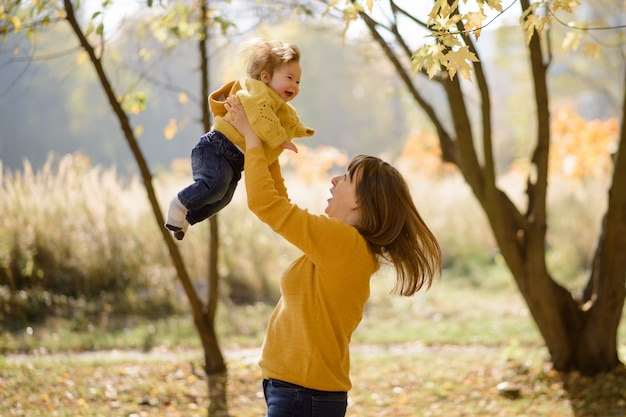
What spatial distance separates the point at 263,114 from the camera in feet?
7.64

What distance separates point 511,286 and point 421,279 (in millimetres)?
8324

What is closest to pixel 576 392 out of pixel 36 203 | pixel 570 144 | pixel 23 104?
pixel 36 203

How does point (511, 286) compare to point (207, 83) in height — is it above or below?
below

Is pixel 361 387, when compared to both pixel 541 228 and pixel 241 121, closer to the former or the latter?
pixel 541 228

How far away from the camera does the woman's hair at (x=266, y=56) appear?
7.98 ft

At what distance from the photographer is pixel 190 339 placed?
293 inches

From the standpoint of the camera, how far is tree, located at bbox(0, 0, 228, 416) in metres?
4.33

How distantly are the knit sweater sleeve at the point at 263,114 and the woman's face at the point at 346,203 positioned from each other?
0.24 m

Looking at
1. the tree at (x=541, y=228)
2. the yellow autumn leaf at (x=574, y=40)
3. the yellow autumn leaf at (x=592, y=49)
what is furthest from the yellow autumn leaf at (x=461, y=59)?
the tree at (x=541, y=228)

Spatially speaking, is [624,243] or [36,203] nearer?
[624,243]

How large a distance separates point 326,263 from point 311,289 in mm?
110

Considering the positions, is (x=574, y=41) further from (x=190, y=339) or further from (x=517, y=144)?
(x=517, y=144)

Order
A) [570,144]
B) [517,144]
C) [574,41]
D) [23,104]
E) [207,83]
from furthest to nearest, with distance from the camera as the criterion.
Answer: [23,104] < [517,144] < [570,144] < [207,83] < [574,41]

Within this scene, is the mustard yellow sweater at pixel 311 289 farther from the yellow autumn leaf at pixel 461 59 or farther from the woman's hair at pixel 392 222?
the yellow autumn leaf at pixel 461 59
